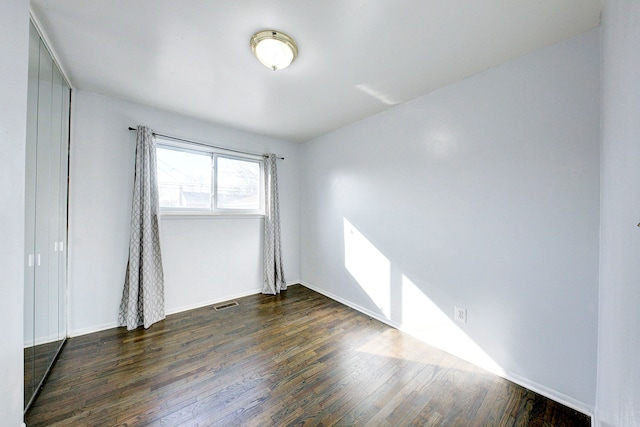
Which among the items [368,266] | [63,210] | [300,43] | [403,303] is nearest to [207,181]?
[63,210]

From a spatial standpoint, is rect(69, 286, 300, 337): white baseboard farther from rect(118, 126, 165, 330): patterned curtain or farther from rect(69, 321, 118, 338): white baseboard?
rect(118, 126, 165, 330): patterned curtain

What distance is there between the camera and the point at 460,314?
2.04 m

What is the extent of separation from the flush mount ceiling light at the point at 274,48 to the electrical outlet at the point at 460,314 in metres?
2.51

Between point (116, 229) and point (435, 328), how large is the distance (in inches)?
138

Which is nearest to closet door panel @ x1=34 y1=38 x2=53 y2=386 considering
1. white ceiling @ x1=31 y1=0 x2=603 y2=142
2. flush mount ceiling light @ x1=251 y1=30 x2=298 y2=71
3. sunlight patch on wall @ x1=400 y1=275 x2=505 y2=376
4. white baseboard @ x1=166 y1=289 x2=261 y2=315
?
white ceiling @ x1=31 y1=0 x2=603 y2=142

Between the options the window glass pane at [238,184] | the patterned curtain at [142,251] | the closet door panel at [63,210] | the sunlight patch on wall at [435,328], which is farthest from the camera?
the window glass pane at [238,184]

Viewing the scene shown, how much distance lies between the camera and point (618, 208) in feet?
3.15

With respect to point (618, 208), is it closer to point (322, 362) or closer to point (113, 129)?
point (322, 362)

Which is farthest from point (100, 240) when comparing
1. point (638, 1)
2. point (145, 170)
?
point (638, 1)

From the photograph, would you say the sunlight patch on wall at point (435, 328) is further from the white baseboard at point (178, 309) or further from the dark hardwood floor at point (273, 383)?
the white baseboard at point (178, 309)

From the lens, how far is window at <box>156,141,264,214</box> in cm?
288

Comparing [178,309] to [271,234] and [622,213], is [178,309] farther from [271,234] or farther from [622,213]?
[622,213]

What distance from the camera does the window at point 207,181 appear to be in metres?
2.88

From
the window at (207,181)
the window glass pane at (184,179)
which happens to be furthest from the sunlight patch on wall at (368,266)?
the window glass pane at (184,179)
